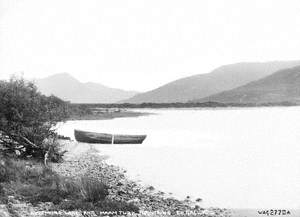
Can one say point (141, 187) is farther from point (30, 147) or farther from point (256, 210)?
point (30, 147)

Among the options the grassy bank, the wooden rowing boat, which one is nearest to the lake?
the wooden rowing boat

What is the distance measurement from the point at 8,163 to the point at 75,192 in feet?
19.8

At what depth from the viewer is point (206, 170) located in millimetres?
23547

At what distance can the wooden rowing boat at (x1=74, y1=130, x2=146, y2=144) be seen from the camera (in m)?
34.6

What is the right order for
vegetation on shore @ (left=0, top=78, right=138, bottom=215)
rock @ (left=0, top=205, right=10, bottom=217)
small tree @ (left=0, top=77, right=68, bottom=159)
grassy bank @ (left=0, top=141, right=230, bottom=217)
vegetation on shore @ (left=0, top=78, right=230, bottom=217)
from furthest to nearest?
small tree @ (left=0, top=77, right=68, bottom=159)
vegetation on shore @ (left=0, top=78, right=138, bottom=215)
vegetation on shore @ (left=0, top=78, right=230, bottom=217)
grassy bank @ (left=0, top=141, right=230, bottom=217)
rock @ (left=0, top=205, right=10, bottom=217)

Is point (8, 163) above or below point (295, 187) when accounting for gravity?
above

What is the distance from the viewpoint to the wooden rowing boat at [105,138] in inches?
1363

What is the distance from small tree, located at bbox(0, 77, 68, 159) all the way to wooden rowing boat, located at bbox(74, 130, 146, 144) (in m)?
9.10

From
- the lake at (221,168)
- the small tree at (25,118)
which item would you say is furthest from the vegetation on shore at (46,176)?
the lake at (221,168)

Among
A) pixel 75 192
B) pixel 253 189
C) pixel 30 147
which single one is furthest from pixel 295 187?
pixel 30 147

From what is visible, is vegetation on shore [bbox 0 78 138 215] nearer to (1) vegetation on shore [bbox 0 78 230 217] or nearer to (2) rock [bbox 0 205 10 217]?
(1) vegetation on shore [bbox 0 78 230 217]

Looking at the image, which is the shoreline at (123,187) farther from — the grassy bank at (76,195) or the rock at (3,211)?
the rock at (3,211)

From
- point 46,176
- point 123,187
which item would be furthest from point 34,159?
point 123,187

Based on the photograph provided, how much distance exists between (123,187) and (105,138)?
56.4ft
